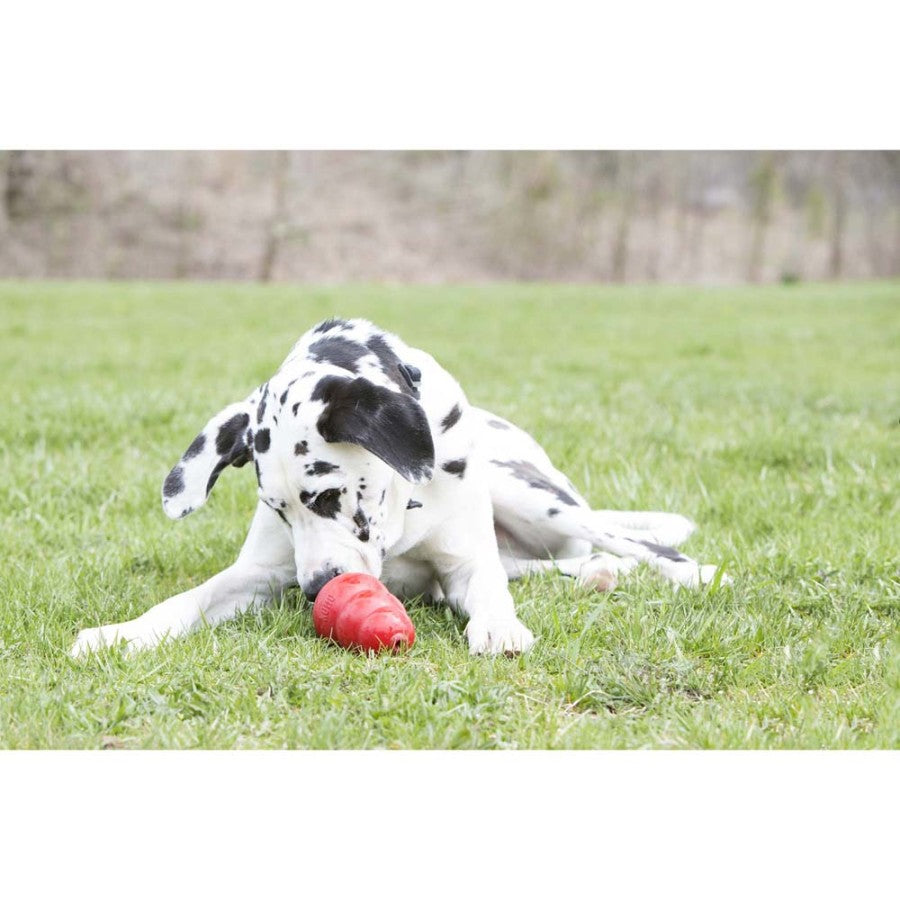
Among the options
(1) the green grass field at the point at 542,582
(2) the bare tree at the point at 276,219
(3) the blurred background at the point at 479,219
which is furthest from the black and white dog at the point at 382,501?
(2) the bare tree at the point at 276,219

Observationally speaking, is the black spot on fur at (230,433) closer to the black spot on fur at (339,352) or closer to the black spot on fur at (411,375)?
the black spot on fur at (339,352)

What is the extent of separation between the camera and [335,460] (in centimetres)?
335

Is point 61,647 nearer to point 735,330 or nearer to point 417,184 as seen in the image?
point 735,330

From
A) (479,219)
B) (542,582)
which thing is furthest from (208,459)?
(479,219)

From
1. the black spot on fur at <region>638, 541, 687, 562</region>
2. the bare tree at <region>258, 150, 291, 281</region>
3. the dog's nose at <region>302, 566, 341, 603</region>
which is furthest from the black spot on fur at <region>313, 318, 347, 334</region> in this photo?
the bare tree at <region>258, 150, 291, 281</region>

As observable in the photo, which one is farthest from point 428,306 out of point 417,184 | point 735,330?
point 417,184

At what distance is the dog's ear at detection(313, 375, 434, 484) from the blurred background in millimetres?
13461

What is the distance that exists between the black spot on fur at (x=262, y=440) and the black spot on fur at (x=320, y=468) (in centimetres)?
17

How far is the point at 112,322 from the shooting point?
1235 cm

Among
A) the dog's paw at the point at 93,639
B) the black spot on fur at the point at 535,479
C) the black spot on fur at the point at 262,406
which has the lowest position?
the dog's paw at the point at 93,639

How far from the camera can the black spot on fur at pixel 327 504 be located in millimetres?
3330

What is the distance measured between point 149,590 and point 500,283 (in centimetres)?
1497

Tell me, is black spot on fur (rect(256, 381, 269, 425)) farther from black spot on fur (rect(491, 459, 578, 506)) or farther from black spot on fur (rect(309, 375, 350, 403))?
black spot on fur (rect(491, 459, 578, 506))

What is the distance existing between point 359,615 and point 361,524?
1.05 ft
